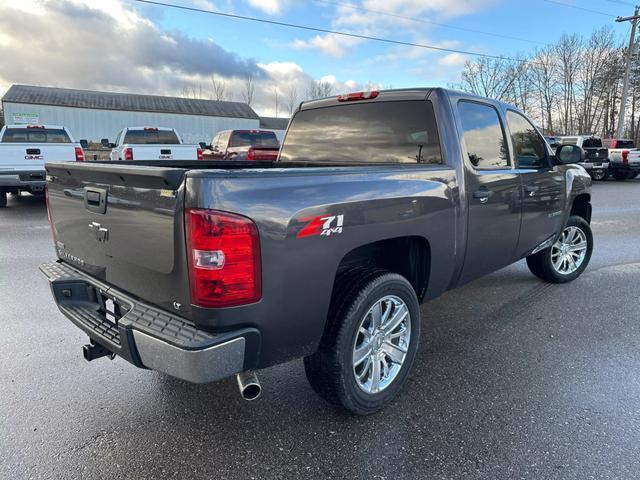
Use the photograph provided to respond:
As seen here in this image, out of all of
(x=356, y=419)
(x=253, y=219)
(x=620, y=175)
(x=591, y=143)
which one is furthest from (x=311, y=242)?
(x=620, y=175)

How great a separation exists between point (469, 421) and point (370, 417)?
1.92 feet

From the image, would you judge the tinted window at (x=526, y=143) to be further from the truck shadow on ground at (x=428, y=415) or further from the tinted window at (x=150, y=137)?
the tinted window at (x=150, y=137)

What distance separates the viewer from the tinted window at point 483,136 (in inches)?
→ 135

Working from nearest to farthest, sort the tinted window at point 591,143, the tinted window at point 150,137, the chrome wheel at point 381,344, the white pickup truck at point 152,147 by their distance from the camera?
the chrome wheel at point 381,344, the white pickup truck at point 152,147, the tinted window at point 150,137, the tinted window at point 591,143

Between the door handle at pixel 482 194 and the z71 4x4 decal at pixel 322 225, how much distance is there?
1.44m

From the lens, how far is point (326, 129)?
3.92m

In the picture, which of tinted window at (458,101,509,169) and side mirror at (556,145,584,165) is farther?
side mirror at (556,145,584,165)

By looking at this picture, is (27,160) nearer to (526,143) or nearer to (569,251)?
(526,143)

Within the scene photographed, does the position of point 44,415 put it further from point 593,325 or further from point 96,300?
point 593,325

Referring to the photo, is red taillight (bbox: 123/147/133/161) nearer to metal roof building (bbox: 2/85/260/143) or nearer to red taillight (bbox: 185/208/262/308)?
red taillight (bbox: 185/208/262/308)

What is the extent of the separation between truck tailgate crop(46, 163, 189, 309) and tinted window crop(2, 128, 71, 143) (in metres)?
10.1

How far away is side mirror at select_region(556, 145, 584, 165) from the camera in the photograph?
445 cm

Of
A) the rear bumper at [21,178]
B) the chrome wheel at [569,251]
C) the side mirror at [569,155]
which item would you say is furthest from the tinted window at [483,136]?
the rear bumper at [21,178]

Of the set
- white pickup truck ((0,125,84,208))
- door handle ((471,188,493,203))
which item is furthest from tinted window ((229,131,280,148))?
door handle ((471,188,493,203))
